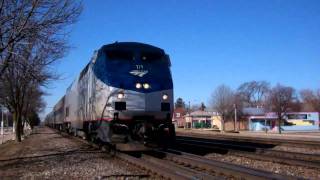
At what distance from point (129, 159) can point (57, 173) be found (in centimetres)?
299

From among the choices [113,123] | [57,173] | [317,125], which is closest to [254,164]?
[113,123]

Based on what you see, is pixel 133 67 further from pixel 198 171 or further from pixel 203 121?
pixel 203 121

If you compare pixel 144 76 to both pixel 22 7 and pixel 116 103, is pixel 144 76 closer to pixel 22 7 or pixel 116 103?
pixel 116 103

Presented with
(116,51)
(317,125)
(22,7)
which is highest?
(22,7)

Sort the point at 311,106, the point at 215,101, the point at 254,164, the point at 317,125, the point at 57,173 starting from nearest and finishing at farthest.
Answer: the point at 57,173
the point at 254,164
the point at 317,125
the point at 215,101
the point at 311,106

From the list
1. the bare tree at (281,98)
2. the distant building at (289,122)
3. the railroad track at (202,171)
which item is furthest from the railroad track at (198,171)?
the bare tree at (281,98)

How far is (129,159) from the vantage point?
14.8 m

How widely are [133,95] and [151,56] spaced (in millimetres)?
2110

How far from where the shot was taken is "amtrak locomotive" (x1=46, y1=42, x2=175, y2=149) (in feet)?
51.4

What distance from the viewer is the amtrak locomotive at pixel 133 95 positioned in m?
15.7

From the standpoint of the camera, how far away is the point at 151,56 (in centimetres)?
1709

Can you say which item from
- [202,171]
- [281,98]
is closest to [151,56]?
[202,171]

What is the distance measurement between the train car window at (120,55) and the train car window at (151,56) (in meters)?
0.47

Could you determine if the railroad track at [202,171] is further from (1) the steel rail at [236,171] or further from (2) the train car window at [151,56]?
(2) the train car window at [151,56]
